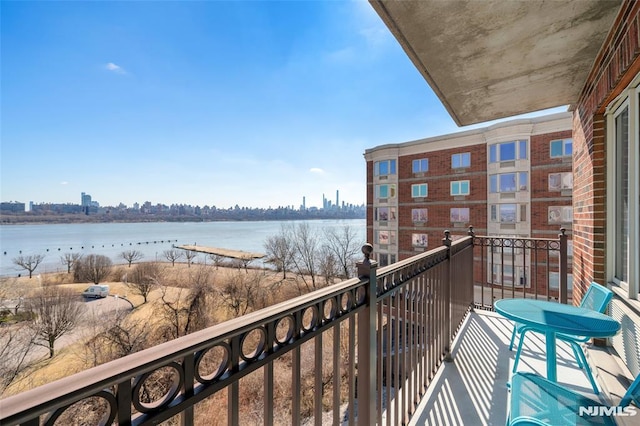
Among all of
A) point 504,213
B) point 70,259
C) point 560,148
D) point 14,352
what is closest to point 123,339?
point 14,352

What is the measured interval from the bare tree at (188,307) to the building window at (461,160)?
16272 millimetres

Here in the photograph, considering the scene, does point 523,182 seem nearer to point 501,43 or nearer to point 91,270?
point 501,43

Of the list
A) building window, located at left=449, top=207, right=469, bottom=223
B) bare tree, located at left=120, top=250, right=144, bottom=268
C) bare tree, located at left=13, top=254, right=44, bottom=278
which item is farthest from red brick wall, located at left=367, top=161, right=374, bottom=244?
bare tree, located at left=13, top=254, right=44, bottom=278

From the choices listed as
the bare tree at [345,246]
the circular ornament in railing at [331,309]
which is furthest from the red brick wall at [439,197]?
the circular ornament in railing at [331,309]

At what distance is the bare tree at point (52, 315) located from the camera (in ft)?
35.7

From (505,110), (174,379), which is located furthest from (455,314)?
(174,379)

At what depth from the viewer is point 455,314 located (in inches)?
116

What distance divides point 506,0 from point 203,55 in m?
9.20

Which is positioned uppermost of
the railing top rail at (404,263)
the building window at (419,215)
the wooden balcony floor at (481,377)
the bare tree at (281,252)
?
the building window at (419,215)

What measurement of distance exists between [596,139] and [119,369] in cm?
350

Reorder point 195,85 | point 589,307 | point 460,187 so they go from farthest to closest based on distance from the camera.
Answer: point 460,187 < point 195,85 < point 589,307

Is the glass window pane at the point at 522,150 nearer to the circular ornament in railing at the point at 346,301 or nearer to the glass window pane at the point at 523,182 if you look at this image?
the glass window pane at the point at 523,182

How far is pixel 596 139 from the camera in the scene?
2408 mm

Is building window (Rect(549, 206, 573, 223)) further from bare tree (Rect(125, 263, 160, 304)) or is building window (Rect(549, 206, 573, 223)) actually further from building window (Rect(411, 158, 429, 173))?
bare tree (Rect(125, 263, 160, 304))
